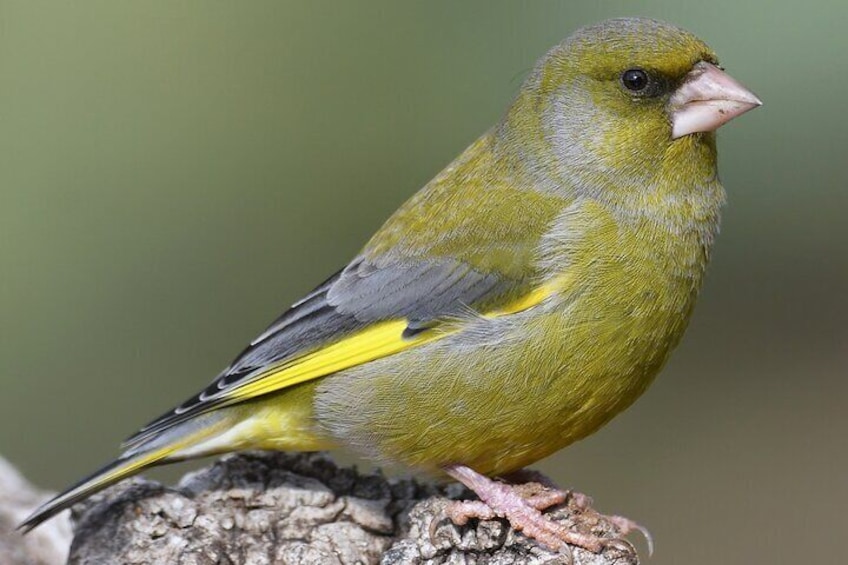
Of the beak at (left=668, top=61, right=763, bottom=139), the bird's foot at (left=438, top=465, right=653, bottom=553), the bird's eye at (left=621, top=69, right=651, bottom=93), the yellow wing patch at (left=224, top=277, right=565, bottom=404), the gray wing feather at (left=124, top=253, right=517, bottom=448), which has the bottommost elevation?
the bird's foot at (left=438, top=465, right=653, bottom=553)

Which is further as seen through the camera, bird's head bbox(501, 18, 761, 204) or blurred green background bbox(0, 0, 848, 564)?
blurred green background bbox(0, 0, 848, 564)

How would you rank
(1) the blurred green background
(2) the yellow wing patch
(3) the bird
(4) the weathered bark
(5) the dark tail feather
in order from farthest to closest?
(1) the blurred green background < (2) the yellow wing patch < (5) the dark tail feather < (3) the bird < (4) the weathered bark

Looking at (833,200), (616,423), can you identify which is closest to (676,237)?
(616,423)

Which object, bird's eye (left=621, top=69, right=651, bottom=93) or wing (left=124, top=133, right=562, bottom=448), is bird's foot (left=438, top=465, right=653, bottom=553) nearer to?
wing (left=124, top=133, right=562, bottom=448)

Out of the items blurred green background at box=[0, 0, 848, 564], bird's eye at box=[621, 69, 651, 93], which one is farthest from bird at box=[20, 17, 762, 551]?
blurred green background at box=[0, 0, 848, 564]

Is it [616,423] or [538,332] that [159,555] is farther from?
[616,423]

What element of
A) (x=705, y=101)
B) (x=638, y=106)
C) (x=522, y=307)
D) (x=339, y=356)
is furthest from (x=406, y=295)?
(x=705, y=101)

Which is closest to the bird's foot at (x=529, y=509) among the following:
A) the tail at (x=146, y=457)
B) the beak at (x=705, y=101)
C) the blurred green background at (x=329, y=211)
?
the tail at (x=146, y=457)

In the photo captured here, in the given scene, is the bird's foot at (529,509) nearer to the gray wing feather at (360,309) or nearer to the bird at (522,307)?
the bird at (522,307)
